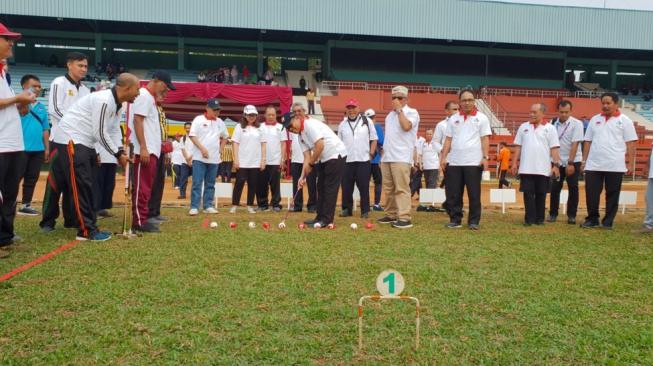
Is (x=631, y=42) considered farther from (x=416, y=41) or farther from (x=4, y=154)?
(x=4, y=154)

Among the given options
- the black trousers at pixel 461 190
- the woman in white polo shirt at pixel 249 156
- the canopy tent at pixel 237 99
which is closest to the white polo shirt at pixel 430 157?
the black trousers at pixel 461 190

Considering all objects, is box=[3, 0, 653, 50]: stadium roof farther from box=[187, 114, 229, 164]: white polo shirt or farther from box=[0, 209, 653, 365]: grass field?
box=[0, 209, 653, 365]: grass field

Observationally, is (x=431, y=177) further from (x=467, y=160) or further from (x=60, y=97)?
(x=60, y=97)

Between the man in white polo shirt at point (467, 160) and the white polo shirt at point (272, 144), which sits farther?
the white polo shirt at point (272, 144)

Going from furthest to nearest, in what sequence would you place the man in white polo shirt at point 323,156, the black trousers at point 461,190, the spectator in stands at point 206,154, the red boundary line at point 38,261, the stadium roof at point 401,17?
the stadium roof at point 401,17, the spectator in stands at point 206,154, the black trousers at point 461,190, the man in white polo shirt at point 323,156, the red boundary line at point 38,261

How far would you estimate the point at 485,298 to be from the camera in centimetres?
368

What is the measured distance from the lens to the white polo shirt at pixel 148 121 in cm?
653

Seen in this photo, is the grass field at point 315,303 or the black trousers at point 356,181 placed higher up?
the black trousers at point 356,181

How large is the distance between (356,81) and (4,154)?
1173 inches

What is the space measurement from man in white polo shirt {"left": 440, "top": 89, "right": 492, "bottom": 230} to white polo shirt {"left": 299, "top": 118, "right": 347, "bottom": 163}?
63.6 inches

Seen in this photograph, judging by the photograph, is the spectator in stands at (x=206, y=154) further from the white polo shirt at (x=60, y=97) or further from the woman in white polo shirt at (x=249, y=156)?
the white polo shirt at (x=60, y=97)

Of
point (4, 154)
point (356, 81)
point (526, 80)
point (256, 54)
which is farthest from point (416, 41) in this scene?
point (4, 154)

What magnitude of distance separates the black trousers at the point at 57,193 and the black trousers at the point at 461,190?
4883 millimetres

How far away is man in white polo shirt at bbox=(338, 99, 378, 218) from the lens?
8797 millimetres
